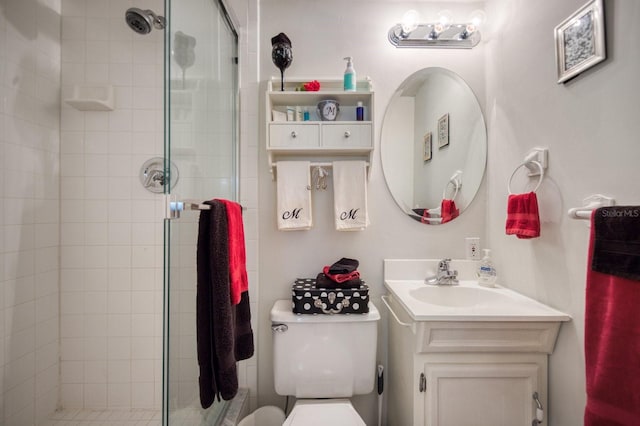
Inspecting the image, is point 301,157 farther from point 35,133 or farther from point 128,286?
point 35,133

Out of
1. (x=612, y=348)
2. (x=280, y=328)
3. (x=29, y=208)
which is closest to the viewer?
(x=612, y=348)

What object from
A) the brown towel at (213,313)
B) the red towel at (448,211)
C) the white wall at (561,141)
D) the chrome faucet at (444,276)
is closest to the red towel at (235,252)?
the brown towel at (213,313)

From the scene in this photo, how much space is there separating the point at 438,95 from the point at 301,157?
2.72ft

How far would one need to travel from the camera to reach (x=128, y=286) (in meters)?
1.51

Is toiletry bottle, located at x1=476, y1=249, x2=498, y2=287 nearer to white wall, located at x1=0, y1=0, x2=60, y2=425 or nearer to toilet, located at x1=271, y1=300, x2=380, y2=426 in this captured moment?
toilet, located at x1=271, y1=300, x2=380, y2=426

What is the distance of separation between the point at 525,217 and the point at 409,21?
3.66 feet

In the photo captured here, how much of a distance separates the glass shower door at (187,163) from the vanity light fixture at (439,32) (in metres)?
0.91

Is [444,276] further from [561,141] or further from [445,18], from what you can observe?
[445,18]

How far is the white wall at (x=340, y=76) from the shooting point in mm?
1465

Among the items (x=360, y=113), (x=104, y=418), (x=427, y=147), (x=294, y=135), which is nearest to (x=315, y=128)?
(x=294, y=135)

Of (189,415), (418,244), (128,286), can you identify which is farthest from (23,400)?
(418,244)

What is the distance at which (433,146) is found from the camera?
4.74ft

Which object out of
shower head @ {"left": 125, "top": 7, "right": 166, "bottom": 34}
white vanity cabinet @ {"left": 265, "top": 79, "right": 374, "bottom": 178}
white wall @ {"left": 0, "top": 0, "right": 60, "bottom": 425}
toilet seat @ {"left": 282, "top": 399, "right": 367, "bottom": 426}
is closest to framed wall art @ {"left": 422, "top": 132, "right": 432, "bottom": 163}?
white vanity cabinet @ {"left": 265, "top": 79, "right": 374, "bottom": 178}

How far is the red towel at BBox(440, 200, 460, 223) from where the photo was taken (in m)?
1.48
